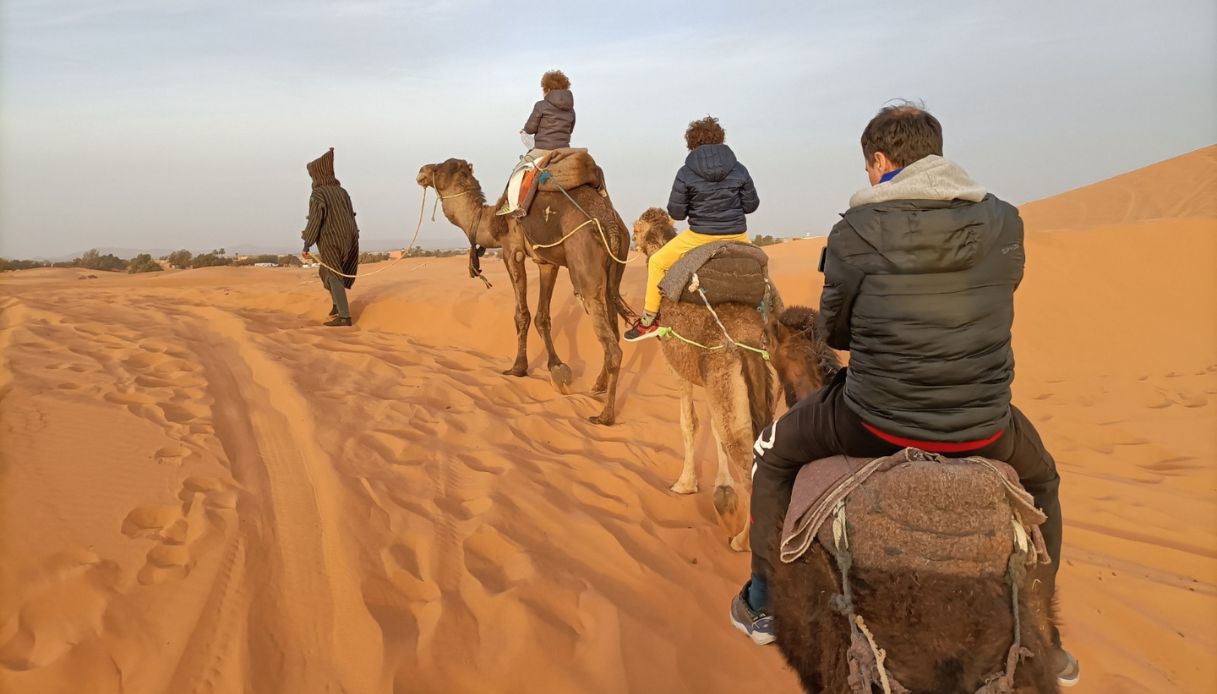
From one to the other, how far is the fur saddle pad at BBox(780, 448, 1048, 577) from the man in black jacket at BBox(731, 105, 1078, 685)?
0.49 feet

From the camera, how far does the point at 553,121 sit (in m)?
7.76

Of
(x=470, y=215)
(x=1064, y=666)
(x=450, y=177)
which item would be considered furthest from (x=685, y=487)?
(x=450, y=177)

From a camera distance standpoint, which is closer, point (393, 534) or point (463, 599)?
point (463, 599)

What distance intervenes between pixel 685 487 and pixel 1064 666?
310 centimetres

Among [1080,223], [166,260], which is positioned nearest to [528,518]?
[1080,223]

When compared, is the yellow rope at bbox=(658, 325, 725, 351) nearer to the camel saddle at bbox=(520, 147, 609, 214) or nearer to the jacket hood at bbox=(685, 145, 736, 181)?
the jacket hood at bbox=(685, 145, 736, 181)

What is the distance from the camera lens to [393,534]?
157 inches

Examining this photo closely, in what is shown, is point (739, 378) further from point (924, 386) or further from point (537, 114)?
point (537, 114)

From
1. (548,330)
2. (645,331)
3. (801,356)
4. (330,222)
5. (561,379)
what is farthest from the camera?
(330,222)

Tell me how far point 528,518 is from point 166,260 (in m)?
29.2

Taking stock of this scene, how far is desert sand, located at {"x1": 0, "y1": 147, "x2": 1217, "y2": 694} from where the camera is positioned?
3012 millimetres

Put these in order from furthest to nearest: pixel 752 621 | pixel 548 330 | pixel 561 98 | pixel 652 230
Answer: pixel 548 330 → pixel 561 98 → pixel 652 230 → pixel 752 621

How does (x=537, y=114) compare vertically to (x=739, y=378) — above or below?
above

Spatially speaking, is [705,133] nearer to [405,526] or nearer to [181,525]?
[405,526]
